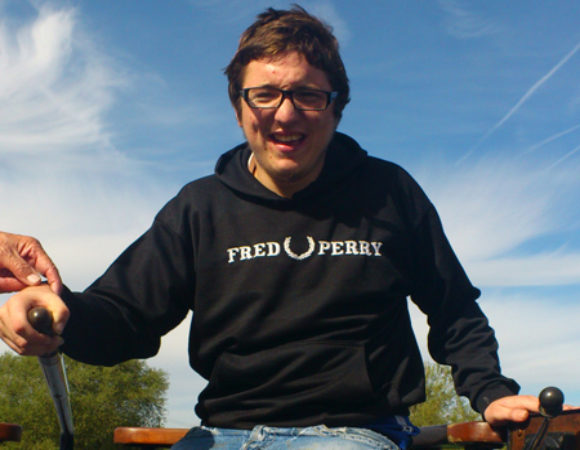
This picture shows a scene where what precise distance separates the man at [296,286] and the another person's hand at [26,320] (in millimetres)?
307

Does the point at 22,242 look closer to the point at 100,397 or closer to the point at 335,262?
the point at 335,262

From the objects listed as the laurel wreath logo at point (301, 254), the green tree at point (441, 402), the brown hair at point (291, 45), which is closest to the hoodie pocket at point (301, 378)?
the laurel wreath logo at point (301, 254)

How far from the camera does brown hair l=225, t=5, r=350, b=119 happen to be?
2.81 meters

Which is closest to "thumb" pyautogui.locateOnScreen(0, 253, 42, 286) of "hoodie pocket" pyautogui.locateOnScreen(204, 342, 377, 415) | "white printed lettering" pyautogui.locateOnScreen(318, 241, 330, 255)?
"hoodie pocket" pyautogui.locateOnScreen(204, 342, 377, 415)

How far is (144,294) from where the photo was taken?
2738mm

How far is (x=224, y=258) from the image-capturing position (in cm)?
271

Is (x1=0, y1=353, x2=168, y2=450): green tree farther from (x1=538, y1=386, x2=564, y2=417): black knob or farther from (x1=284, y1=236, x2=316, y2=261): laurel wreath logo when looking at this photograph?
(x1=538, y1=386, x2=564, y2=417): black knob

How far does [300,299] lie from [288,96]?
76cm

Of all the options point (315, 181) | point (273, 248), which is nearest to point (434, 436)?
point (273, 248)

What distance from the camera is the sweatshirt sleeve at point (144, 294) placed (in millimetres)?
2590

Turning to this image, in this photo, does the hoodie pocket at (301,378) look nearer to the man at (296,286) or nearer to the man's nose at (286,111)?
the man at (296,286)

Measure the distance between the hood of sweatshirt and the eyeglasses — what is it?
287mm

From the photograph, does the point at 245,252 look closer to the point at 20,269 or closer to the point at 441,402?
the point at 20,269

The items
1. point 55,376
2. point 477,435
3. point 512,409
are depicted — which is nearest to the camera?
point 55,376
